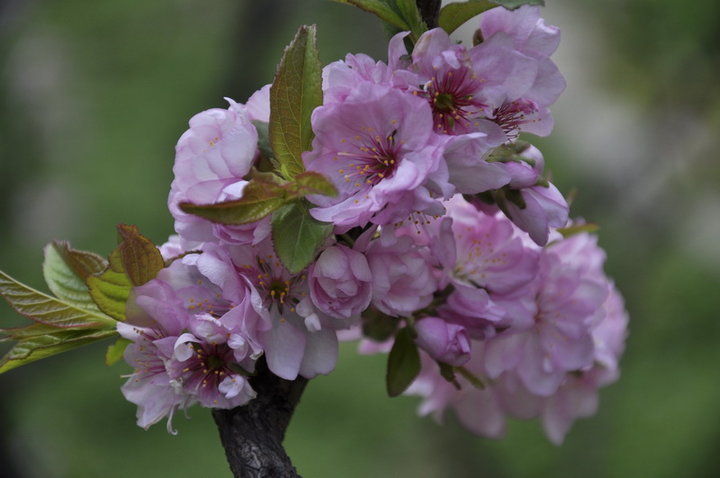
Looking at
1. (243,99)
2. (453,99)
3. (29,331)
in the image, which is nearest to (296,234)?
(453,99)

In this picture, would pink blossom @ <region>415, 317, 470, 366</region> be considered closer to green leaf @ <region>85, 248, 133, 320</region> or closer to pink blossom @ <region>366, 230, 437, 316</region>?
pink blossom @ <region>366, 230, 437, 316</region>

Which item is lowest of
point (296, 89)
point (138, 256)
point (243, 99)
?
point (243, 99)

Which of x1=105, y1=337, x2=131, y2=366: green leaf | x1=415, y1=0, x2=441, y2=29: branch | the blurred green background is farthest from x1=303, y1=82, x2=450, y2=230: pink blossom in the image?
the blurred green background

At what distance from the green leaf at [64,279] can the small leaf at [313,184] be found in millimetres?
233

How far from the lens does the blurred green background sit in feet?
7.65

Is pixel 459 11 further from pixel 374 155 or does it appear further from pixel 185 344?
pixel 185 344

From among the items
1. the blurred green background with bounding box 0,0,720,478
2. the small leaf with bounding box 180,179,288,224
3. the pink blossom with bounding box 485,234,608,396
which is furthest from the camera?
the blurred green background with bounding box 0,0,720,478

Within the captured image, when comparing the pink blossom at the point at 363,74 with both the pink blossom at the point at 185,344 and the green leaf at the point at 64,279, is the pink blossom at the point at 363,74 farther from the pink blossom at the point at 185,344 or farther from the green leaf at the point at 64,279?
the green leaf at the point at 64,279

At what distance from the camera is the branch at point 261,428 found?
604mm

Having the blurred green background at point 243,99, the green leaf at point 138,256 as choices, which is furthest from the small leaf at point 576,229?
the blurred green background at point 243,99

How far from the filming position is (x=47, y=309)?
0.65 meters

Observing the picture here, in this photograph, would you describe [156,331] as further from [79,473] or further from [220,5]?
[220,5]

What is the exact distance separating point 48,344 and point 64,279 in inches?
2.5

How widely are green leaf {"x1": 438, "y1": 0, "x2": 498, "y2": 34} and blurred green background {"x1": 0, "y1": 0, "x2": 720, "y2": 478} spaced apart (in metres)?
1.68
